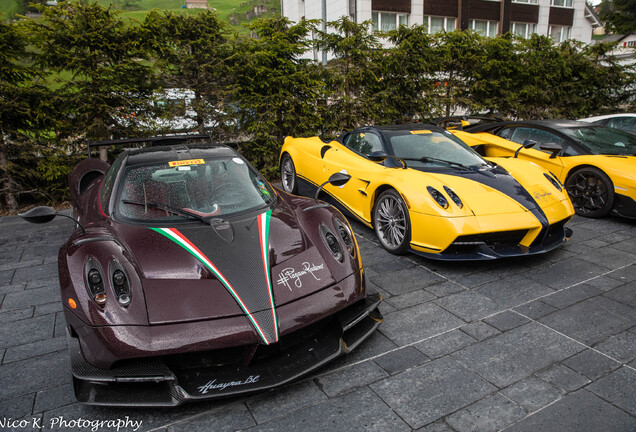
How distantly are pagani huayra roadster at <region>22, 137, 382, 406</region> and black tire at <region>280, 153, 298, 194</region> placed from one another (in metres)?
2.92

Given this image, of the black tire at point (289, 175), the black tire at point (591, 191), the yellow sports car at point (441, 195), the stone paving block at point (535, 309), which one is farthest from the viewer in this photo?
the black tire at point (289, 175)

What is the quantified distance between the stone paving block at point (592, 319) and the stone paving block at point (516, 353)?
5.0 inches

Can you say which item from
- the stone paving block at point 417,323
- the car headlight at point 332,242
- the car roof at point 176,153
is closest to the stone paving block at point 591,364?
the stone paving block at point 417,323

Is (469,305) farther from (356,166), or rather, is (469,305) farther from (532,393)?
(356,166)

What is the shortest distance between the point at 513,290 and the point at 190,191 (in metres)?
2.71

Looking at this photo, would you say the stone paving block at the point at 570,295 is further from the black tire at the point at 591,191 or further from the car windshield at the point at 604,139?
the car windshield at the point at 604,139

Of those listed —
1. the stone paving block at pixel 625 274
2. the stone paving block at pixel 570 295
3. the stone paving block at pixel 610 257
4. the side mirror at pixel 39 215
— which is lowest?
the stone paving block at pixel 610 257

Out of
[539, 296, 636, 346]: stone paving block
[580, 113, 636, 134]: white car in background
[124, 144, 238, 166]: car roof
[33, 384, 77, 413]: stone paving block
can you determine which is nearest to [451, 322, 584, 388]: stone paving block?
[539, 296, 636, 346]: stone paving block

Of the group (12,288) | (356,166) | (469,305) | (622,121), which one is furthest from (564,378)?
(622,121)

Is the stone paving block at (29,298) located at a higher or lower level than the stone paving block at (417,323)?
higher

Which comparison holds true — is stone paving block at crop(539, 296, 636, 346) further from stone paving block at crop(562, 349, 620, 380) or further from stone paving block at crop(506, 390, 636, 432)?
stone paving block at crop(506, 390, 636, 432)

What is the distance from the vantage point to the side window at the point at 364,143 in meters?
4.72

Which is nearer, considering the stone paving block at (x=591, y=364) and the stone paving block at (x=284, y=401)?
the stone paving block at (x=284, y=401)

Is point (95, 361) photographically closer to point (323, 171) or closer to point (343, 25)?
point (323, 171)
